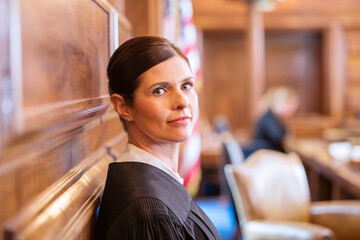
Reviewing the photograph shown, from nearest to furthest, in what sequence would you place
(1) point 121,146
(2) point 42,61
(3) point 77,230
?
(2) point 42,61, (3) point 77,230, (1) point 121,146

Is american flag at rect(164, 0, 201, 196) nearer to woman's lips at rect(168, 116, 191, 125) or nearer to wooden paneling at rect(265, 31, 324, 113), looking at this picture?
woman's lips at rect(168, 116, 191, 125)

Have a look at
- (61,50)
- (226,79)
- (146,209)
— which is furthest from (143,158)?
(226,79)

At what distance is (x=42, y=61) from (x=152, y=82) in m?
0.35

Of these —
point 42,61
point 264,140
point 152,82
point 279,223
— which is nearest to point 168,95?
point 152,82

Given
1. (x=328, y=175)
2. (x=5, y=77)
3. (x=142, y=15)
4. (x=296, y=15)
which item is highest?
(x=296, y=15)

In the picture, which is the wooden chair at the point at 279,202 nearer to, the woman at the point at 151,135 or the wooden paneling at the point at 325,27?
the woman at the point at 151,135

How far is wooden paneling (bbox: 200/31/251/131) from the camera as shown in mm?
8016

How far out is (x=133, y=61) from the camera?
95 centimetres

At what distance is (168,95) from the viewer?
95 cm

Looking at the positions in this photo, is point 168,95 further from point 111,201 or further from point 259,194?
point 259,194

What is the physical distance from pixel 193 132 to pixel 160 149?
112 inches

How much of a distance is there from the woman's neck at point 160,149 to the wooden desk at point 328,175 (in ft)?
7.15

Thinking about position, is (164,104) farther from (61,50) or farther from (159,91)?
(61,50)

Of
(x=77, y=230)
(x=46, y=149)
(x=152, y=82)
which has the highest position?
(x=152, y=82)
